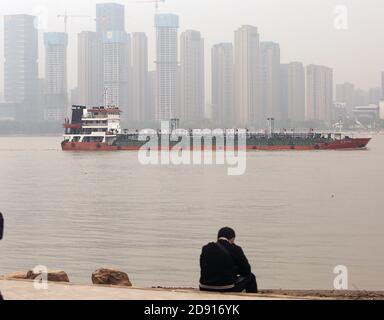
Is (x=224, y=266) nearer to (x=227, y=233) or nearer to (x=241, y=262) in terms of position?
(x=241, y=262)

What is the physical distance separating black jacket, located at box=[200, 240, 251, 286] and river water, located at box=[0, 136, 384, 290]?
453 centimetres

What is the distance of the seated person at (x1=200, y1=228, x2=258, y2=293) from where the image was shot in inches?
232

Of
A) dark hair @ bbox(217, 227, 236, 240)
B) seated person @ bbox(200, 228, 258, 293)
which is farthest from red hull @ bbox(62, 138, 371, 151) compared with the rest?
dark hair @ bbox(217, 227, 236, 240)

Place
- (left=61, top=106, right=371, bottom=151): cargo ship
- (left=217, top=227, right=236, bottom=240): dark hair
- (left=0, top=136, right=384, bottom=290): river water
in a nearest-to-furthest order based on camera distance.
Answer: (left=217, top=227, right=236, bottom=240): dark hair
(left=0, top=136, right=384, bottom=290): river water
(left=61, top=106, right=371, bottom=151): cargo ship

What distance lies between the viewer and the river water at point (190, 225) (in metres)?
12.1

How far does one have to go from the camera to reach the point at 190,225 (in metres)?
18.8

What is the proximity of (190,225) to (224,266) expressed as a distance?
12.9m

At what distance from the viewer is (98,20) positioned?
175000mm

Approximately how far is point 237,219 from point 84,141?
5211 cm

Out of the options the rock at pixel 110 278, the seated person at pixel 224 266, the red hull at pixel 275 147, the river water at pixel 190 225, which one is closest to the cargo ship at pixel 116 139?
the red hull at pixel 275 147

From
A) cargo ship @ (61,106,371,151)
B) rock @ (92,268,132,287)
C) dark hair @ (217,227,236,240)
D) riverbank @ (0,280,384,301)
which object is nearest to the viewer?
riverbank @ (0,280,384,301)

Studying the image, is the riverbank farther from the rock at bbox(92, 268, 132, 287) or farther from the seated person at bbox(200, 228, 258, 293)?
the rock at bbox(92, 268, 132, 287)

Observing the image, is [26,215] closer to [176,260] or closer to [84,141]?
[176,260]
